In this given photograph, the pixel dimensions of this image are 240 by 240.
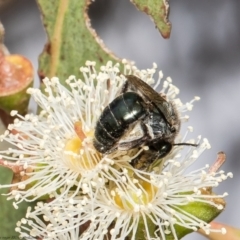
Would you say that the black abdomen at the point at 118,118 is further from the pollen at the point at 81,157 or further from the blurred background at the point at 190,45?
the blurred background at the point at 190,45

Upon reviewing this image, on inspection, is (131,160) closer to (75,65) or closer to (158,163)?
(158,163)

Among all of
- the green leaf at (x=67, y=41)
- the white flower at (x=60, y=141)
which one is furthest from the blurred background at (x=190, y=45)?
the white flower at (x=60, y=141)

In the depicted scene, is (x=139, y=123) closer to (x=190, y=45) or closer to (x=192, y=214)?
(x=192, y=214)

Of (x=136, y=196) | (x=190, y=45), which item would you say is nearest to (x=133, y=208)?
(x=136, y=196)

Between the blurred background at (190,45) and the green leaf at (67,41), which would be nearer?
the green leaf at (67,41)

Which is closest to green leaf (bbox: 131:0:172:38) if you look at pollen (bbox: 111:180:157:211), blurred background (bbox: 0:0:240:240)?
pollen (bbox: 111:180:157:211)

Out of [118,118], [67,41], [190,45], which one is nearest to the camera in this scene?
[118,118]

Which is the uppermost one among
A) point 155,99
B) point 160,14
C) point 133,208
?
point 160,14
